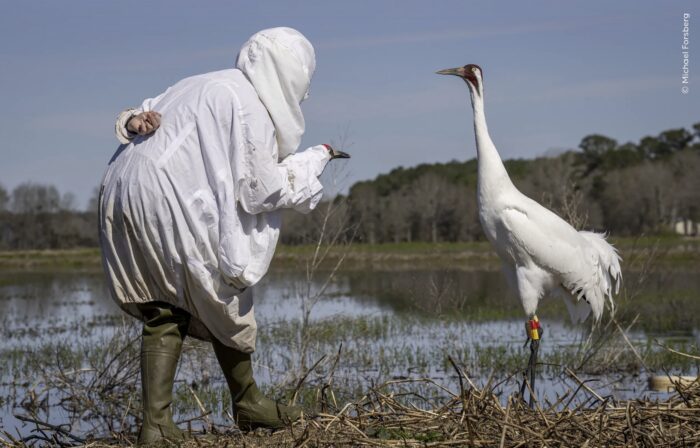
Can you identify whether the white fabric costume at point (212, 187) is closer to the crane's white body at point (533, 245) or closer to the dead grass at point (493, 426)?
the dead grass at point (493, 426)

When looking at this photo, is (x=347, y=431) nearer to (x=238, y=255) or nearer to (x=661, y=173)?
(x=238, y=255)

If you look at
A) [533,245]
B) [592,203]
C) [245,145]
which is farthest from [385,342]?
[592,203]

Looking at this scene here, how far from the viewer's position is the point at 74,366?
34.4 feet

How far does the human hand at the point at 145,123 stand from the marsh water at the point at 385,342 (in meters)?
1.40

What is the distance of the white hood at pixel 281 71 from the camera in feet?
15.1

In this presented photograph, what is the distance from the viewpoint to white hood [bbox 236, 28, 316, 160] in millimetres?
4605

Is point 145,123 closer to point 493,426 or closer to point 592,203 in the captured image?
point 493,426

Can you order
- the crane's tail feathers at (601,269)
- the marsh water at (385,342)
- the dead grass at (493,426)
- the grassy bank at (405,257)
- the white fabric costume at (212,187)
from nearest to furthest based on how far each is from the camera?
the dead grass at (493,426), the white fabric costume at (212,187), the crane's tail feathers at (601,269), the marsh water at (385,342), the grassy bank at (405,257)

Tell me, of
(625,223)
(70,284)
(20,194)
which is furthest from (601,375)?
(20,194)

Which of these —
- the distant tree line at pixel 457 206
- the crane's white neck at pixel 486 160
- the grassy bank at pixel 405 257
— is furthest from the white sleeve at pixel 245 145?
the distant tree line at pixel 457 206

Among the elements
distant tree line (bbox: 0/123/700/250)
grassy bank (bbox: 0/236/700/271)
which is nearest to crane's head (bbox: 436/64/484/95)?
grassy bank (bbox: 0/236/700/271)

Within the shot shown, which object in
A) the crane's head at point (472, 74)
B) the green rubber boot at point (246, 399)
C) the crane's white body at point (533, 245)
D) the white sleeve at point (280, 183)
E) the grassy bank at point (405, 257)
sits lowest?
the grassy bank at point (405, 257)

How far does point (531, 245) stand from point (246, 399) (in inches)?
136

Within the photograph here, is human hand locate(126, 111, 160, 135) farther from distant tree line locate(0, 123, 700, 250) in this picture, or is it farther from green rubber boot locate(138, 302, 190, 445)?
distant tree line locate(0, 123, 700, 250)
